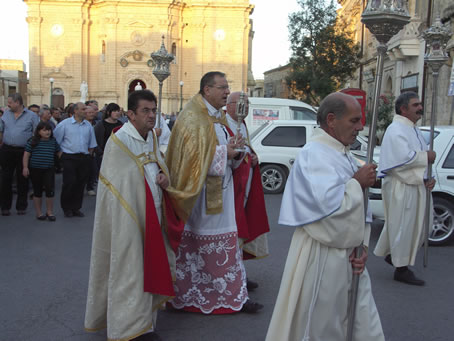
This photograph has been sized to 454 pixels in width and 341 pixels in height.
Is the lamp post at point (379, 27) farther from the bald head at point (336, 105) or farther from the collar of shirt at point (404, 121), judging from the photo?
the collar of shirt at point (404, 121)

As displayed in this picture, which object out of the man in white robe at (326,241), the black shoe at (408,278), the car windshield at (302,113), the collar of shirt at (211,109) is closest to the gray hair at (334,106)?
the man in white robe at (326,241)

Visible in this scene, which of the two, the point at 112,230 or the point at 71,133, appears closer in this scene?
the point at 112,230

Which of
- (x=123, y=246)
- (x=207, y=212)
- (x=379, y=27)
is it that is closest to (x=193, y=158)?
(x=207, y=212)

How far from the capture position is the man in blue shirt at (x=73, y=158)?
9.46 meters

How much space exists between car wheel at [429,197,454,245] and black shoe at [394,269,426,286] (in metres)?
1.92

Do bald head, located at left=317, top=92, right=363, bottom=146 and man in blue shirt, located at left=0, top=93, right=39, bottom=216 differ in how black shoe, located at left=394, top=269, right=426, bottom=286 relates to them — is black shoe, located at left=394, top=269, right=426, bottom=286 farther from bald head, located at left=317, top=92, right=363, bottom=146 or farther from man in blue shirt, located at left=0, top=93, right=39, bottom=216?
man in blue shirt, located at left=0, top=93, right=39, bottom=216

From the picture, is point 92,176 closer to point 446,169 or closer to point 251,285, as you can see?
point 251,285

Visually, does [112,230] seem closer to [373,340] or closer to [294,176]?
[294,176]

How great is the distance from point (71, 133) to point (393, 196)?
611cm

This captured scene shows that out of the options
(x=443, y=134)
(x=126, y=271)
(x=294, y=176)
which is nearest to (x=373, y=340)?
(x=294, y=176)

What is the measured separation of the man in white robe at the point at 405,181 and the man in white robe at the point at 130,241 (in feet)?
8.87

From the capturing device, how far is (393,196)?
18.5 feet

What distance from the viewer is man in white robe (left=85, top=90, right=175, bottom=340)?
3.85 metres

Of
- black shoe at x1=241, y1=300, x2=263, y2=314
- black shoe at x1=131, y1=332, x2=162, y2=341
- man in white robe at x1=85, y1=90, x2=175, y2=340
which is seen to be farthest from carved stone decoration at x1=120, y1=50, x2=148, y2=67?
black shoe at x1=131, y1=332, x2=162, y2=341
